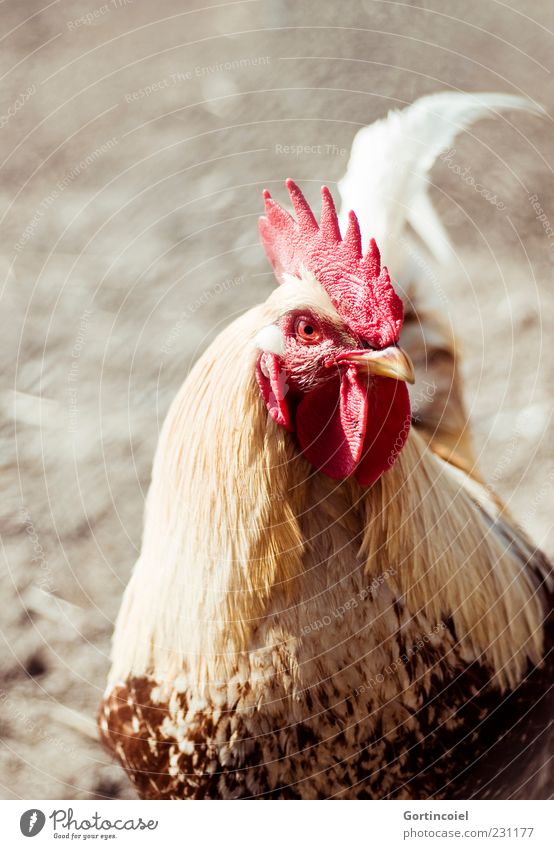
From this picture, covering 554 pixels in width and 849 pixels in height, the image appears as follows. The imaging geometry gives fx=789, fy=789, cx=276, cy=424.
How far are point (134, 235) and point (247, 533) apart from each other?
36.7 inches

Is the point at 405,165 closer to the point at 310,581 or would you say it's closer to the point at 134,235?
the point at 134,235

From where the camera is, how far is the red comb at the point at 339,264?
141 centimetres

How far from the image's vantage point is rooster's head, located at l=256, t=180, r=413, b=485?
1.42 metres

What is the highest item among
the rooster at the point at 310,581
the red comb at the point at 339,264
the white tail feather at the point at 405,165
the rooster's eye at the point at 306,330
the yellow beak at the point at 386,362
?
the white tail feather at the point at 405,165

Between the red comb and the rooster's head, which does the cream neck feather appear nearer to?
the rooster's head

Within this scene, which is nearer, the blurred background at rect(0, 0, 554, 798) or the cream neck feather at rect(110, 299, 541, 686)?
the cream neck feather at rect(110, 299, 541, 686)

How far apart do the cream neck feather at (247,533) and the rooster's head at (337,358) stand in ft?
0.16

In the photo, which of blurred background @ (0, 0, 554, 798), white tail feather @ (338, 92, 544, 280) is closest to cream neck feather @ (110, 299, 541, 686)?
blurred background @ (0, 0, 554, 798)

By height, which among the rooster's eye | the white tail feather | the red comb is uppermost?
the white tail feather

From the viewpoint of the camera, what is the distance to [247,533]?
1.52 m

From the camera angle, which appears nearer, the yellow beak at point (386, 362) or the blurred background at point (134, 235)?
the yellow beak at point (386, 362)

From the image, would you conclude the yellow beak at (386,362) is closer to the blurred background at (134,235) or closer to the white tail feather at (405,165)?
the white tail feather at (405,165)

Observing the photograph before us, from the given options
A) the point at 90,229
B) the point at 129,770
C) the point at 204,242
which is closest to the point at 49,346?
the point at 90,229

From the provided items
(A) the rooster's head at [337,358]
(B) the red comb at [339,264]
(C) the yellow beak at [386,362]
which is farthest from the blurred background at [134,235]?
(C) the yellow beak at [386,362]
